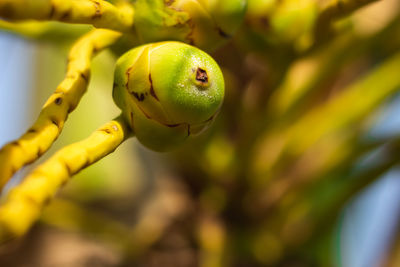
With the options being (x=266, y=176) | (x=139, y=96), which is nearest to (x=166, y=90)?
(x=139, y=96)

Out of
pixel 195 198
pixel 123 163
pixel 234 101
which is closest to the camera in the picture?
pixel 234 101

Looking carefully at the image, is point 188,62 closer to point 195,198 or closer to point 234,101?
point 234,101

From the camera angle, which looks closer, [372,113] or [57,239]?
[372,113]

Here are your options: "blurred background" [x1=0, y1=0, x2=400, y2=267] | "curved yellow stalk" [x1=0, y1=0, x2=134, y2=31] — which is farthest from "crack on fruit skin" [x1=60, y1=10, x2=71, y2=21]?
"blurred background" [x1=0, y1=0, x2=400, y2=267]

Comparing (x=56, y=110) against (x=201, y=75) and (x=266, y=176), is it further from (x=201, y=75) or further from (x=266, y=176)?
(x=266, y=176)

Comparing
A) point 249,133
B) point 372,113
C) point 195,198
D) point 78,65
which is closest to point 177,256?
point 195,198

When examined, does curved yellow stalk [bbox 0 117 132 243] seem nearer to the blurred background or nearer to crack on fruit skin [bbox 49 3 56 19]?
crack on fruit skin [bbox 49 3 56 19]

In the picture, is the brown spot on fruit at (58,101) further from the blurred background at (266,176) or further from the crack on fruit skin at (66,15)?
the blurred background at (266,176)
